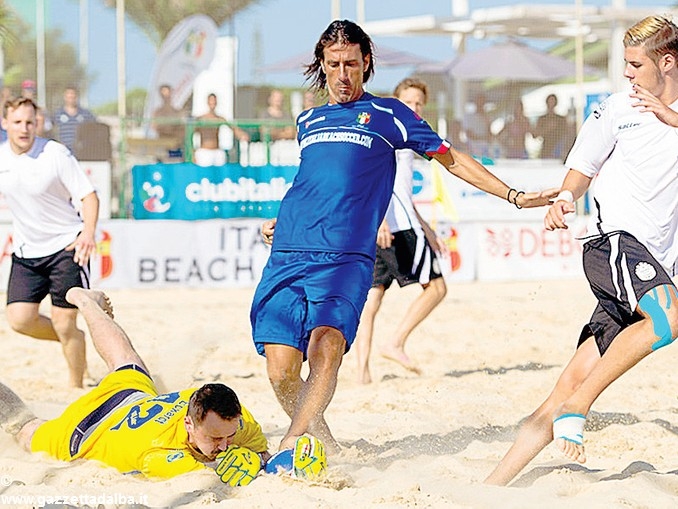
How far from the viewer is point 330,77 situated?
4.99 m

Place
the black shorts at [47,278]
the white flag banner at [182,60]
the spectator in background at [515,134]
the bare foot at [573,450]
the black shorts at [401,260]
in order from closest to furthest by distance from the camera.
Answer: the bare foot at [573,450]
the black shorts at [47,278]
the black shorts at [401,260]
the spectator in background at [515,134]
the white flag banner at [182,60]

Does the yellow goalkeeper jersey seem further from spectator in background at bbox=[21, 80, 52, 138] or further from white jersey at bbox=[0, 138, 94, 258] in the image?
spectator in background at bbox=[21, 80, 52, 138]

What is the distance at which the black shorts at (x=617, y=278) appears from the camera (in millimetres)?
4420

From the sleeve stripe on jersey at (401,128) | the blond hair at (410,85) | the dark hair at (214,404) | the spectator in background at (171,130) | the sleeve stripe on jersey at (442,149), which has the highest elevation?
the spectator in background at (171,130)

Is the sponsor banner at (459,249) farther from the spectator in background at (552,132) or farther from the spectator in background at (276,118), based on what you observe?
the spectator in background at (276,118)

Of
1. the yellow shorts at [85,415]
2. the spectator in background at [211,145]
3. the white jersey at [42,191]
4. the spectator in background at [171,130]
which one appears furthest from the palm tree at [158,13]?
the yellow shorts at [85,415]

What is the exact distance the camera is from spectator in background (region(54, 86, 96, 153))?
1419 centimetres

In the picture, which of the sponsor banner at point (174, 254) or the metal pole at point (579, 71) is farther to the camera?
the metal pole at point (579, 71)

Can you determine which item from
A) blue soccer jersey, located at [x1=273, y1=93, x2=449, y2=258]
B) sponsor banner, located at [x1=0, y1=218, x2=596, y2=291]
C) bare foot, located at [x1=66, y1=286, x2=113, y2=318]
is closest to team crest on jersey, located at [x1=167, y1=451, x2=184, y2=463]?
blue soccer jersey, located at [x1=273, y1=93, x2=449, y2=258]

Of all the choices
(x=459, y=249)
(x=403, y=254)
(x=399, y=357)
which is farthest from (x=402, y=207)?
(x=459, y=249)

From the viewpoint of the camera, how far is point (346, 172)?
16.1 feet

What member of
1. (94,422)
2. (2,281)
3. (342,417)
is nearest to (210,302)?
(2,281)

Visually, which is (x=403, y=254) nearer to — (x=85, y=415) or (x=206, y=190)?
(x=85, y=415)

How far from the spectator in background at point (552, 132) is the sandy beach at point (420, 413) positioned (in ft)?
11.5
